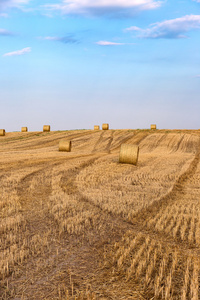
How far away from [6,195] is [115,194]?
10.1 ft

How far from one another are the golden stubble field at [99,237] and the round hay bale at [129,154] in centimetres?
341

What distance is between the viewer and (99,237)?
554 centimetres

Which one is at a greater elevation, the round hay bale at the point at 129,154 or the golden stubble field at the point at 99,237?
A: the round hay bale at the point at 129,154

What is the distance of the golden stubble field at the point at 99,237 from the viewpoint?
12.6 feet

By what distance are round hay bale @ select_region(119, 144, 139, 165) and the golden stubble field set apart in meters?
3.41

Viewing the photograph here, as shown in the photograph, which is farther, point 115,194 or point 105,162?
point 105,162

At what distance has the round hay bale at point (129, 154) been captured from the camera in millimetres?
15312

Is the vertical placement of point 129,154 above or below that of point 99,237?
above

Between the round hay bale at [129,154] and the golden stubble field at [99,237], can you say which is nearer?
the golden stubble field at [99,237]

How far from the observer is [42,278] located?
4.06m

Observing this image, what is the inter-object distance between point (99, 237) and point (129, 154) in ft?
32.9

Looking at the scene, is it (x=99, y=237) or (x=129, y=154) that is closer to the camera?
(x=99, y=237)

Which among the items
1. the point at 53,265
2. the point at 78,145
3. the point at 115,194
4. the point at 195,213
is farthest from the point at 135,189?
the point at 78,145

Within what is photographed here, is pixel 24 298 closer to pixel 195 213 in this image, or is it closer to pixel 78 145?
pixel 195 213
